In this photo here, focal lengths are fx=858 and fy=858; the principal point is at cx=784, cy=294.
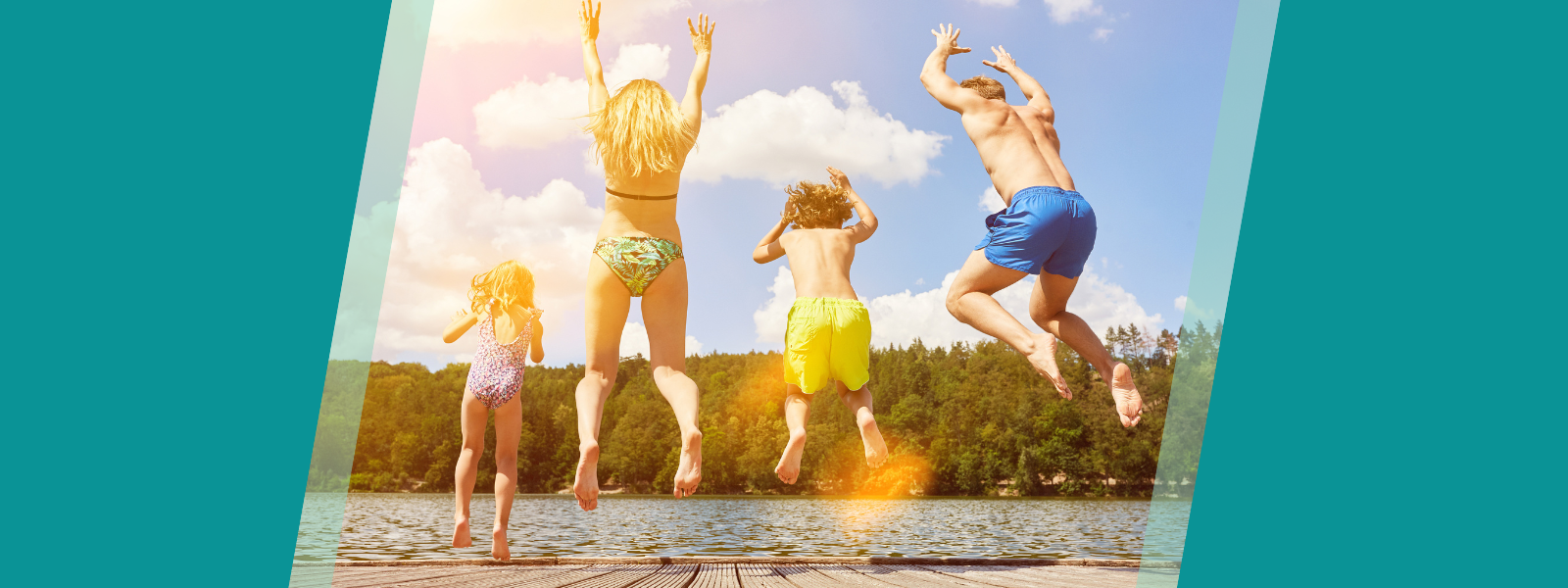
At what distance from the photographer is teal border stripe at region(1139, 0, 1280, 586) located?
20.8ft

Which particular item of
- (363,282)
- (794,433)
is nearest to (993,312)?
(794,433)

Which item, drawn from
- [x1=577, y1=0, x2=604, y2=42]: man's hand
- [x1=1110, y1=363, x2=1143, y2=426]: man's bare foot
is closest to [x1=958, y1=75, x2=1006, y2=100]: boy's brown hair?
[x1=1110, y1=363, x2=1143, y2=426]: man's bare foot

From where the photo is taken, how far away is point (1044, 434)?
30.8ft

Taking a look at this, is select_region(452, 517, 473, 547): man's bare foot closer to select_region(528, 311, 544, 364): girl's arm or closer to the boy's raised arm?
select_region(528, 311, 544, 364): girl's arm

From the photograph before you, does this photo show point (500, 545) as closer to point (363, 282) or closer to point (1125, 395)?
point (363, 282)

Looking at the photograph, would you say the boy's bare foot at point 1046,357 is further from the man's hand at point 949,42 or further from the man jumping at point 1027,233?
the man's hand at point 949,42

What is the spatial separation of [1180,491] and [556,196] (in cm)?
525

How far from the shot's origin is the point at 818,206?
6172 mm

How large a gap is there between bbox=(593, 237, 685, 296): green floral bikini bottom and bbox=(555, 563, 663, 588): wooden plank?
189 centimetres

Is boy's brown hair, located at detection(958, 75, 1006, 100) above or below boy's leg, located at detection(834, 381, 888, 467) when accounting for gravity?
above

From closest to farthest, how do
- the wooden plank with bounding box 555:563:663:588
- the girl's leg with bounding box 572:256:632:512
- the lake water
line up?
the girl's leg with bounding box 572:256:632:512
the wooden plank with bounding box 555:563:663:588
the lake water

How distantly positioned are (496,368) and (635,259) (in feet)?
4.14

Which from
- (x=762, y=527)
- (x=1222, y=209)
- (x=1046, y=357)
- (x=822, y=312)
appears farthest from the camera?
(x=762, y=527)

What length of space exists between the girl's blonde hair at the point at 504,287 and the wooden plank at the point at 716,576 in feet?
7.19
